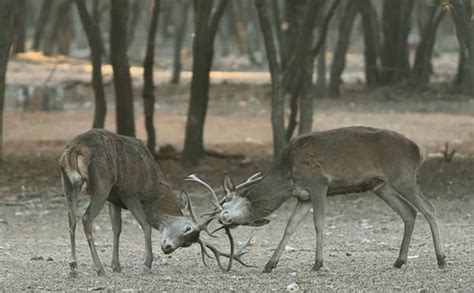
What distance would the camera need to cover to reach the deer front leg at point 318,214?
10133mm

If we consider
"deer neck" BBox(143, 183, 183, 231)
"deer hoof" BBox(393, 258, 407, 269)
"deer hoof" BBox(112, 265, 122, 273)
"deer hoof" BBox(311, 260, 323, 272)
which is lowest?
"deer hoof" BBox(393, 258, 407, 269)

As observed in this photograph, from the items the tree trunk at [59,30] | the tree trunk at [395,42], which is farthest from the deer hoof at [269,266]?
the tree trunk at [59,30]

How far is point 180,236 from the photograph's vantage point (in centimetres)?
1000

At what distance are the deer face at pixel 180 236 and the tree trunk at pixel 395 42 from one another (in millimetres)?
20246

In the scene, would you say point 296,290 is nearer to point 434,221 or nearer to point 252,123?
point 434,221

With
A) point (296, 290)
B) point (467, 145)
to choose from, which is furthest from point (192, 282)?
point (467, 145)

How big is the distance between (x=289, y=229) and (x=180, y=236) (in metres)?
0.93

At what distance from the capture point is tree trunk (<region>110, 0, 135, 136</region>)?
56.3 feet

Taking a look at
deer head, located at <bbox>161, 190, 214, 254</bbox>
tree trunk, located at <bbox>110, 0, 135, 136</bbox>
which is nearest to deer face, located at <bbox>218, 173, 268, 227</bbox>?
deer head, located at <bbox>161, 190, 214, 254</bbox>

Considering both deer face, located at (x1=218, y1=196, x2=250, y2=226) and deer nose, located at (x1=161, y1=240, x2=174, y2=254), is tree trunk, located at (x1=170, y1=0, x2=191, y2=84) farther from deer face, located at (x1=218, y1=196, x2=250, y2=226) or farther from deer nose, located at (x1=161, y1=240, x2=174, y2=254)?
deer nose, located at (x1=161, y1=240, x2=174, y2=254)

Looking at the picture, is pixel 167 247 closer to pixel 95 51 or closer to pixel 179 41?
pixel 95 51

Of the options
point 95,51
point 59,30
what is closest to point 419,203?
point 95,51

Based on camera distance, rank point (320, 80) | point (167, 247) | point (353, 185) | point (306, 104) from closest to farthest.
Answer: point (167, 247) → point (353, 185) → point (306, 104) → point (320, 80)

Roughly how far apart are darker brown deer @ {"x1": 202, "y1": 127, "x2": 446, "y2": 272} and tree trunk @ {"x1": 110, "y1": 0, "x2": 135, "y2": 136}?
23.8 ft
